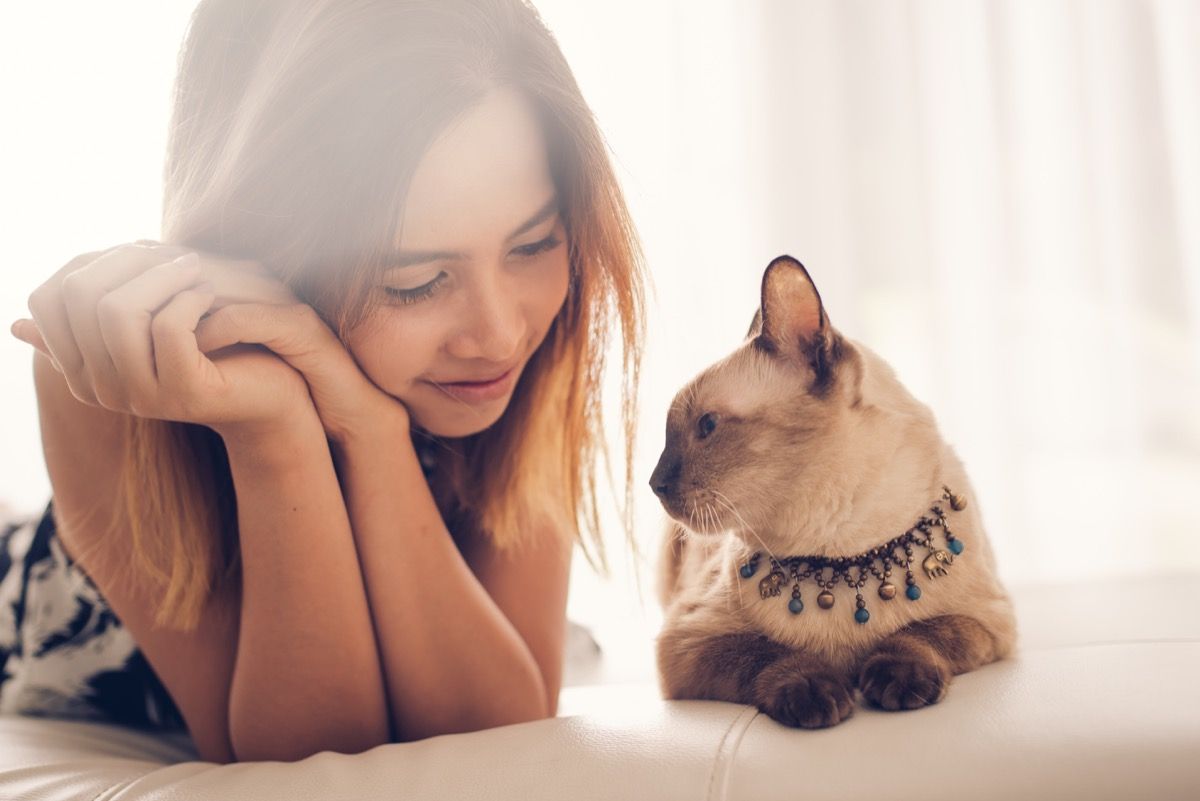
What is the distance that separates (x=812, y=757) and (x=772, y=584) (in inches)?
8.3

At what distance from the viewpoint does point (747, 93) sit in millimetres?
2373

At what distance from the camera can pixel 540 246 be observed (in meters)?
1.09

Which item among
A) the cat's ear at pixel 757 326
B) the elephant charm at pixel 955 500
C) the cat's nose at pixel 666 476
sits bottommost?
the elephant charm at pixel 955 500

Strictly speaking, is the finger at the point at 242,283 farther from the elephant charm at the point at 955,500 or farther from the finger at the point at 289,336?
the elephant charm at the point at 955,500

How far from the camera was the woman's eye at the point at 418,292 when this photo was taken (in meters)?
1.01

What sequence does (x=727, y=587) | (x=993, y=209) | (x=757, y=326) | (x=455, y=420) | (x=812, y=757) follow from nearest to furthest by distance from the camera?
(x=812, y=757)
(x=727, y=587)
(x=757, y=326)
(x=455, y=420)
(x=993, y=209)

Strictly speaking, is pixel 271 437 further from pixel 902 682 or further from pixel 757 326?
pixel 902 682

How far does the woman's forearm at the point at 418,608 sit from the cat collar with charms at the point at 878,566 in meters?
0.39

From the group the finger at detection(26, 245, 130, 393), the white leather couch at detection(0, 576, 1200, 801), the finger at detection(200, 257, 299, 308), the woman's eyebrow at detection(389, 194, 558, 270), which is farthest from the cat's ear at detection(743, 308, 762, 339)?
the finger at detection(26, 245, 130, 393)

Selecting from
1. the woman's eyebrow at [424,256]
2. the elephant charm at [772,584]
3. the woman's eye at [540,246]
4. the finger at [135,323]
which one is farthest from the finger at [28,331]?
the elephant charm at [772,584]

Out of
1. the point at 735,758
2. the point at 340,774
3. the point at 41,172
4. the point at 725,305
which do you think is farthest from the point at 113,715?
the point at 725,305

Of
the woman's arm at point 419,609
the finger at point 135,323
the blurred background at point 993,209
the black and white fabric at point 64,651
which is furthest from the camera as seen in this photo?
the blurred background at point 993,209

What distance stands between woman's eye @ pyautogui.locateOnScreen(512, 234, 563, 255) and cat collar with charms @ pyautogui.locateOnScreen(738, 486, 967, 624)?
1.37 feet

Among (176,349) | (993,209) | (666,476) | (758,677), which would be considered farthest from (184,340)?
(993,209)
